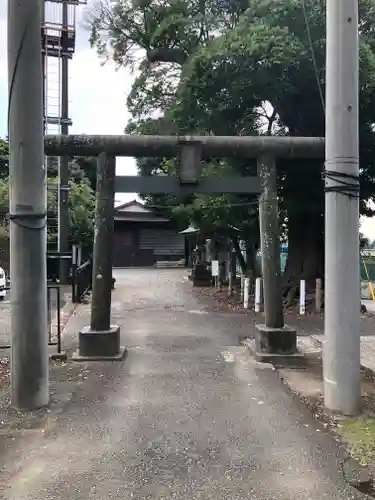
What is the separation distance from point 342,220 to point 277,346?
3197 mm

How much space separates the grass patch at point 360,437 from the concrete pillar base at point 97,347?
3.99 metres

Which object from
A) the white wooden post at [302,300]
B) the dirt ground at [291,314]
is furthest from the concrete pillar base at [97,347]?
the white wooden post at [302,300]

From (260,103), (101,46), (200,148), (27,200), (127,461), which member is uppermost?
(101,46)

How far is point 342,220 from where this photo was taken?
554 centimetres

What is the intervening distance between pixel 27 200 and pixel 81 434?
2.46 metres

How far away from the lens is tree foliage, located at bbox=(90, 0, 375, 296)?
10859 millimetres

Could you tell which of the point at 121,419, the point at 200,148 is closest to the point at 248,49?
the point at 200,148

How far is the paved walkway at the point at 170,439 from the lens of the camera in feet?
12.6

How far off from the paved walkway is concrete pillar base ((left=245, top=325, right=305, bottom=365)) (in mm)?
264

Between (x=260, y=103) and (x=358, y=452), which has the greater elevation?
(x=260, y=103)

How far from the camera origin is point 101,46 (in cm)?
1590

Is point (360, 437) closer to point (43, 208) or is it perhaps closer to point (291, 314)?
point (43, 208)

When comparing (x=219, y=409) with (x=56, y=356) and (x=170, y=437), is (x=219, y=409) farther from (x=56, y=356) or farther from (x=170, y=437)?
(x=56, y=356)

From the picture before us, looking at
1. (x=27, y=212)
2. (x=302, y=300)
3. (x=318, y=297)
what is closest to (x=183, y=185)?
(x=27, y=212)
